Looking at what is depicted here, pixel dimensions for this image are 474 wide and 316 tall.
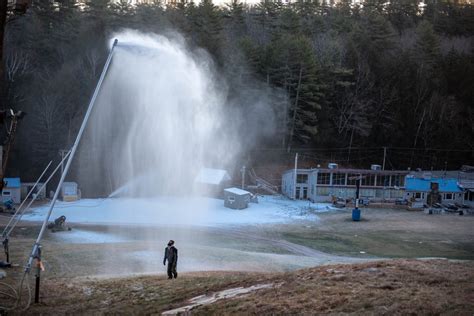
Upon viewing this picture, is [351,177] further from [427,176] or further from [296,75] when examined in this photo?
[296,75]

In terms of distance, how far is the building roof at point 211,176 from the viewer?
1848 inches

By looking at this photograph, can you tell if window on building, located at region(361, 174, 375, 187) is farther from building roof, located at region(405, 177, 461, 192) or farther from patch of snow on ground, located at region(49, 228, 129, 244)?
patch of snow on ground, located at region(49, 228, 129, 244)

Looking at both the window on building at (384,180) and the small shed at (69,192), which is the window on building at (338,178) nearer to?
the window on building at (384,180)

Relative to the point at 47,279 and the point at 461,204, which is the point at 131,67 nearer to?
the point at 47,279

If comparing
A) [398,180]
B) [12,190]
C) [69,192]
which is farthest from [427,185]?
[12,190]

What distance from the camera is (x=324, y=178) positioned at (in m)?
52.4

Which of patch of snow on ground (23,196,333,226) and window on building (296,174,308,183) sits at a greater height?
window on building (296,174,308,183)

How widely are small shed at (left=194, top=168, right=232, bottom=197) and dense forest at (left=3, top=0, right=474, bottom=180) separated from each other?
601 inches

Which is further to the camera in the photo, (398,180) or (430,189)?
(398,180)

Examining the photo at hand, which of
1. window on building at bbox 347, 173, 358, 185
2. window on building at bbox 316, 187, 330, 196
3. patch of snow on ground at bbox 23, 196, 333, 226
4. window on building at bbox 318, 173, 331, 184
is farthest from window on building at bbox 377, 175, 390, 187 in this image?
patch of snow on ground at bbox 23, 196, 333, 226

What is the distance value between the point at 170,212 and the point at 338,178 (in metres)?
20.5

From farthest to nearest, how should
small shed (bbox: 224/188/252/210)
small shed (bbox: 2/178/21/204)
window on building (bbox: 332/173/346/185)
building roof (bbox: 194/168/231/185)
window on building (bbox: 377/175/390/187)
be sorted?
window on building (bbox: 377/175/390/187) → window on building (bbox: 332/173/346/185) → building roof (bbox: 194/168/231/185) → small shed (bbox: 224/188/252/210) → small shed (bbox: 2/178/21/204)

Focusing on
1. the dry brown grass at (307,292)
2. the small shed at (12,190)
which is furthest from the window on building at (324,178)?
the dry brown grass at (307,292)

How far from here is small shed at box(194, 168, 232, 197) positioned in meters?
46.8
